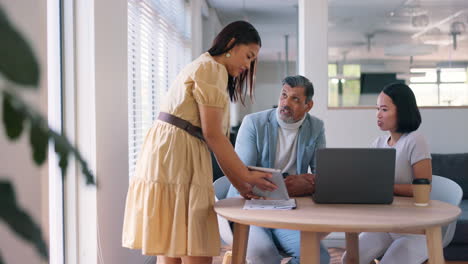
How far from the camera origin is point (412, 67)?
4828 millimetres

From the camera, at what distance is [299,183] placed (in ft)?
7.99

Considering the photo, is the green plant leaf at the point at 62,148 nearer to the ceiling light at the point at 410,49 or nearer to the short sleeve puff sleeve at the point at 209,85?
the short sleeve puff sleeve at the point at 209,85

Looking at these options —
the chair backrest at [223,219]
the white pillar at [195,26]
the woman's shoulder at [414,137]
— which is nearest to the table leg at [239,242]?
the chair backrest at [223,219]

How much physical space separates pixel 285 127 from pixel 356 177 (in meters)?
0.65

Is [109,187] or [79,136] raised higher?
[79,136]

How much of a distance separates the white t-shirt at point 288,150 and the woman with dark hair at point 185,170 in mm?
608

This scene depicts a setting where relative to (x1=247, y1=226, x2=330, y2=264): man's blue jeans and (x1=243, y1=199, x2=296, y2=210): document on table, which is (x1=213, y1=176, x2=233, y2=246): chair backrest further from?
(x1=243, y1=199, x2=296, y2=210): document on table

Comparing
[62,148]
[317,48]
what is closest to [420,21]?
[317,48]

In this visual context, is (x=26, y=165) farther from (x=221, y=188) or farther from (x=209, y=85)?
(x=221, y=188)

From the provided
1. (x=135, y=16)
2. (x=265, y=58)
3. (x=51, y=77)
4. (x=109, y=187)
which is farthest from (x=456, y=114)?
(x=265, y=58)

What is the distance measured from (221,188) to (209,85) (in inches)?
36.7

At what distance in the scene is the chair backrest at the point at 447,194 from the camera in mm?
2518

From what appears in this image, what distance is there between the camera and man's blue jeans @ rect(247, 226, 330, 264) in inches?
95.1

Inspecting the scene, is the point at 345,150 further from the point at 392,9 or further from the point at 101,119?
the point at 392,9
